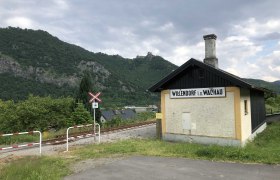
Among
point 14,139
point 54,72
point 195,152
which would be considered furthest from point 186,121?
point 54,72

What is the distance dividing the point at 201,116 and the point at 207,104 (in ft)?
2.41

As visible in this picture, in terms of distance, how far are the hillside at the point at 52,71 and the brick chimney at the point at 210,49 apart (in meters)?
75.0

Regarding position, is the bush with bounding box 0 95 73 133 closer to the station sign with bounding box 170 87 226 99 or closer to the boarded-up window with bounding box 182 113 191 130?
the station sign with bounding box 170 87 226 99

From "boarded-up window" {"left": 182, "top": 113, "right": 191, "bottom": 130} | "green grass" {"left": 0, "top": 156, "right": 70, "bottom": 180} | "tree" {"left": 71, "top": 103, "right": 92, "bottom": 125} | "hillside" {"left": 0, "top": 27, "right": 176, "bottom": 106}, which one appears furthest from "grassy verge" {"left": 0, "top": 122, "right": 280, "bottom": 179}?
"hillside" {"left": 0, "top": 27, "right": 176, "bottom": 106}

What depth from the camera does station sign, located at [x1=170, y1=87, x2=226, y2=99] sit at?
15.3 m

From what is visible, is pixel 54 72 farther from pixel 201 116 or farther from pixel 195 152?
pixel 195 152

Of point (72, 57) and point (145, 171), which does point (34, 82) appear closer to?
point (72, 57)

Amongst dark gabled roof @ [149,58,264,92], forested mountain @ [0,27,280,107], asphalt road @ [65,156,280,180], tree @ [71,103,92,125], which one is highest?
forested mountain @ [0,27,280,107]

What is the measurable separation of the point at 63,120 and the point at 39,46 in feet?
371

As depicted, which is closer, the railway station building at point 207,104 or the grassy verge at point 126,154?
the grassy verge at point 126,154

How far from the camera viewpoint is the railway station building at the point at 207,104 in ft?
48.6

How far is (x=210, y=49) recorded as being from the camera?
18109mm

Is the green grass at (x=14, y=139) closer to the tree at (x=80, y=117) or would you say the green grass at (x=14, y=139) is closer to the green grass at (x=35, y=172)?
the green grass at (x=35, y=172)

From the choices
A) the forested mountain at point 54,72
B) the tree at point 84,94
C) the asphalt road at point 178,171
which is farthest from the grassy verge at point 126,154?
the forested mountain at point 54,72
